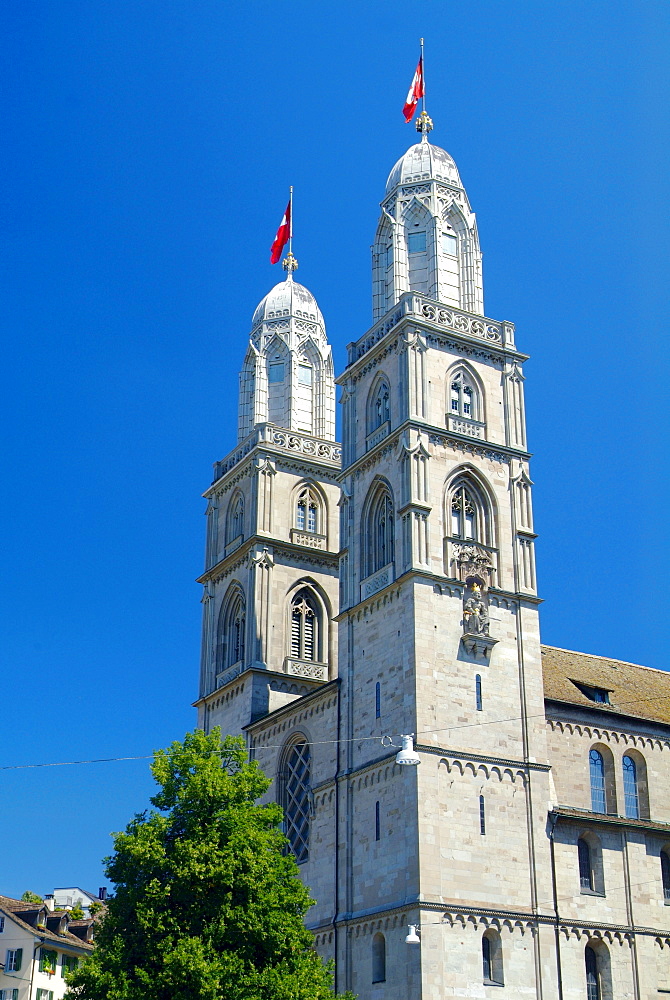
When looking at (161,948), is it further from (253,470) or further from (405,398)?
(253,470)

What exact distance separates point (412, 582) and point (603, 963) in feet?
49.8

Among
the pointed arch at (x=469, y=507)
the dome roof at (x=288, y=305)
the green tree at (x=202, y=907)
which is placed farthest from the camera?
the dome roof at (x=288, y=305)

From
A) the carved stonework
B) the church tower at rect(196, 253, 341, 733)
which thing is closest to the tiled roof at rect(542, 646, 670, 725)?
the carved stonework

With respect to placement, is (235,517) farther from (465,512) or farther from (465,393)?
(465,512)

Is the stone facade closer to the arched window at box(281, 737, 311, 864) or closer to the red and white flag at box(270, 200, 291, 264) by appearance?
the arched window at box(281, 737, 311, 864)

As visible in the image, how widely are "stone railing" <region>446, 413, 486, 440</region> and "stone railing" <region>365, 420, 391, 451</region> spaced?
2.50m

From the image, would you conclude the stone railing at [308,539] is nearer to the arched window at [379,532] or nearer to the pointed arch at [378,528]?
the pointed arch at [378,528]

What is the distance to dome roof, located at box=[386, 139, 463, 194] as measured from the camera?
5809cm

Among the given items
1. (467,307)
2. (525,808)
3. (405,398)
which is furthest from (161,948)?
(467,307)

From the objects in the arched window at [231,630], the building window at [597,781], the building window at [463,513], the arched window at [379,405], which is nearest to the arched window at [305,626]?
the arched window at [231,630]

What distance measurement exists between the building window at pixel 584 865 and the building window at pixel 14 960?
87.8 ft

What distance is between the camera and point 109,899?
38.3 metres

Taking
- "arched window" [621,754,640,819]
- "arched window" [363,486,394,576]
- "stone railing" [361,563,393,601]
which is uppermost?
"arched window" [363,486,394,576]

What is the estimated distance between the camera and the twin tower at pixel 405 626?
149ft
